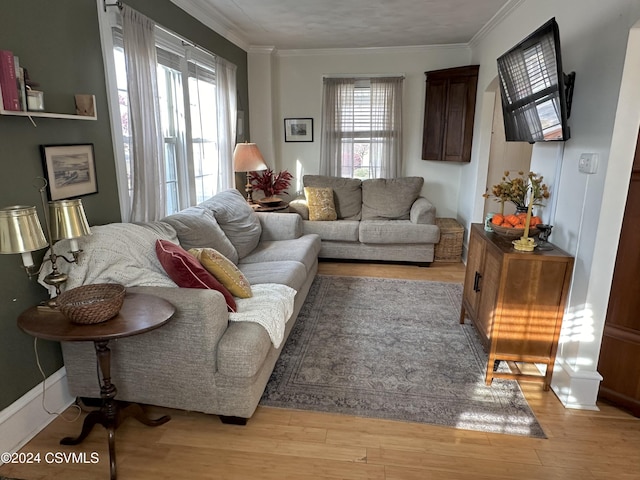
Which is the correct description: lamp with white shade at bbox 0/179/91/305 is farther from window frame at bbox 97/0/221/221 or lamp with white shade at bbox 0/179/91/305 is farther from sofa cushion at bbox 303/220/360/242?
sofa cushion at bbox 303/220/360/242

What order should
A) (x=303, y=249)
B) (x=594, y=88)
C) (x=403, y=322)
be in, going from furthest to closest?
(x=303, y=249)
(x=403, y=322)
(x=594, y=88)

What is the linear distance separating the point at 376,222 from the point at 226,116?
205 centimetres

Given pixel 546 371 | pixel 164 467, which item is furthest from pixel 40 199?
pixel 546 371

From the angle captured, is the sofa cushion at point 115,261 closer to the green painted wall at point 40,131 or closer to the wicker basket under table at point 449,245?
the green painted wall at point 40,131

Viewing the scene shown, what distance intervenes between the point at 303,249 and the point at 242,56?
2808 mm

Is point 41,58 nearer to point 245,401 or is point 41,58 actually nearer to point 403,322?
point 245,401

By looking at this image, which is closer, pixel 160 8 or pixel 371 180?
pixel 160 8

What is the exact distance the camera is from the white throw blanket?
85.0 inches

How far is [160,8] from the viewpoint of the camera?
2990 millimetres

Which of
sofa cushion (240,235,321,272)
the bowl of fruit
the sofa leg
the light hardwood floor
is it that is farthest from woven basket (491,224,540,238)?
the sofa leg

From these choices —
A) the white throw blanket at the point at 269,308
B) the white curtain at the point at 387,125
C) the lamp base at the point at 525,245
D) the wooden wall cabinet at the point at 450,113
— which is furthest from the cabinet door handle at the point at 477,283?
the white curtain at the point at 387,125

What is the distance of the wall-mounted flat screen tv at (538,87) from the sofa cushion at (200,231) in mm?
2296

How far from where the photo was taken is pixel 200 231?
9.48ft

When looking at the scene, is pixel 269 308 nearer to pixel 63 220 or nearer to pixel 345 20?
pixel 63 220
